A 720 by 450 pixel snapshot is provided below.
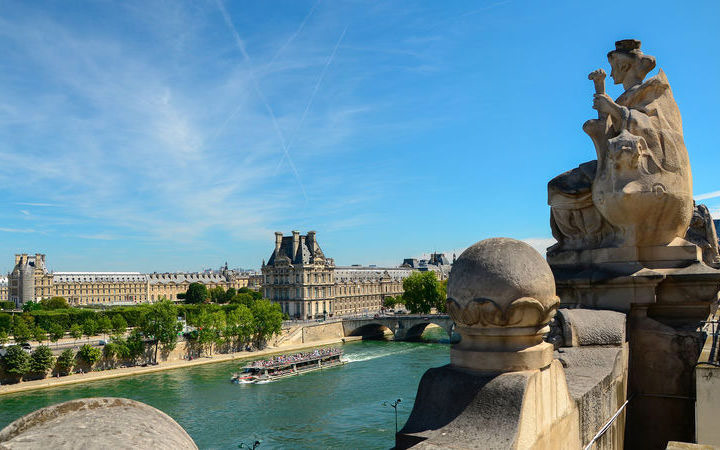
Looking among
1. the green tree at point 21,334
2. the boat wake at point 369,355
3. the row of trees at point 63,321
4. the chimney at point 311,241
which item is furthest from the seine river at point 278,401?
the chimney at point 311,241

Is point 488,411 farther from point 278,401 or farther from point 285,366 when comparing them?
point 285,366

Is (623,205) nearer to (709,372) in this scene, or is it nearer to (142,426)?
(709,372)

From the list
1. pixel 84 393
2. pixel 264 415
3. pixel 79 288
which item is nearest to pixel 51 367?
pixel 84 393

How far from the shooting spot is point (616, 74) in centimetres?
637

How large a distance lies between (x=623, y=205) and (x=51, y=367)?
4583cm

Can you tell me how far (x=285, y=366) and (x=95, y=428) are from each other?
45.3m

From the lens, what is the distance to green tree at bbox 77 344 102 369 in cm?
4450

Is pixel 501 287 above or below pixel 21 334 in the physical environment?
above

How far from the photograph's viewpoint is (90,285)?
415 ft

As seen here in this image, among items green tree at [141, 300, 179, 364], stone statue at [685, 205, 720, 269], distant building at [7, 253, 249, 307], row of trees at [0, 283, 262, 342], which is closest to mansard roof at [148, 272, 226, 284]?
distant building at [7, 253, 249, 307]

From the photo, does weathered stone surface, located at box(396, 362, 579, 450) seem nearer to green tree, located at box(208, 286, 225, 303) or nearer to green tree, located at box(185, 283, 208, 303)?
green tree, located at box(208, 286, 225, 303)

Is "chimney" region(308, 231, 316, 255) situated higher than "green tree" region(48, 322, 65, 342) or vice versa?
"chimney" region(308, 231, 316, 255)

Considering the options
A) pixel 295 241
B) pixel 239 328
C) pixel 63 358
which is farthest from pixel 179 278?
pixel 63 358

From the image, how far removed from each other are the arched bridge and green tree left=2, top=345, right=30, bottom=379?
36.1m
